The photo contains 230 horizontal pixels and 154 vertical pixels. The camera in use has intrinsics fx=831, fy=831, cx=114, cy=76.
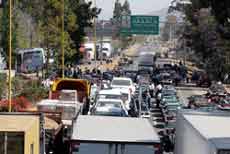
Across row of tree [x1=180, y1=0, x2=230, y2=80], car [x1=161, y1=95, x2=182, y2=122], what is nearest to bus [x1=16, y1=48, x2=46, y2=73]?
row of tree [x1=180, y1=0, x2=230, y2=80]

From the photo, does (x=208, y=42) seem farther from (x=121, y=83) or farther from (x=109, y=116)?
(x=109, y=116)

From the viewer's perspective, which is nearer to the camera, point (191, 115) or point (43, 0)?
point (191, 115)

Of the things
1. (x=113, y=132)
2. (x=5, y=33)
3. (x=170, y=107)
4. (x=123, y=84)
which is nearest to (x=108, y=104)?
(x=170, y=107)

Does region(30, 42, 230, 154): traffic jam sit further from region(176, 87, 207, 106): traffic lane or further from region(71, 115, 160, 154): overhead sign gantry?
region(176, 87, 207, 106): traffic lane

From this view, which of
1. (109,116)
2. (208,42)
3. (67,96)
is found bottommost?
(67,96)

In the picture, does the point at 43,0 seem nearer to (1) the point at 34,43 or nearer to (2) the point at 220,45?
(1) the point at 34,43

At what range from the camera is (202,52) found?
86.4 m

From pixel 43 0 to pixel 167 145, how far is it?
44888 mm

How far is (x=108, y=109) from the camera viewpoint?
2997cm

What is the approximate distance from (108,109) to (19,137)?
1594 cm

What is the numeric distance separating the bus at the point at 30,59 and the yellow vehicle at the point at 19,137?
186 ft

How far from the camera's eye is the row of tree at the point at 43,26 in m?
63.8

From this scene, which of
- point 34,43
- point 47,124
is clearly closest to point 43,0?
point 34,43

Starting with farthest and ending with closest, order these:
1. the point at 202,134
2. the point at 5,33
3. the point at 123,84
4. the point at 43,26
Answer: the point at 43,26, the point at 5,33, the point at 123,84, the point at 202,134
